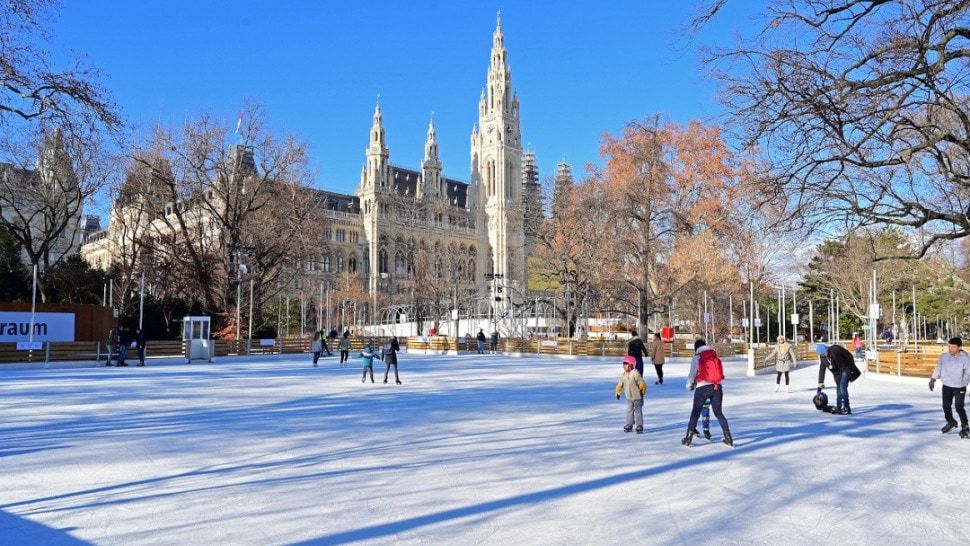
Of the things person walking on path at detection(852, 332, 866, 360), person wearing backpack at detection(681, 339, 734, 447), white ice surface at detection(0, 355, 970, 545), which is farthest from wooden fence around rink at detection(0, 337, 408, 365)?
person walking on path at detection(852, 332, 866, 360)

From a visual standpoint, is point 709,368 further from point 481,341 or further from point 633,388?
point 481,341

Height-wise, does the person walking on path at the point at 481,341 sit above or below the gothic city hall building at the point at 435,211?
below

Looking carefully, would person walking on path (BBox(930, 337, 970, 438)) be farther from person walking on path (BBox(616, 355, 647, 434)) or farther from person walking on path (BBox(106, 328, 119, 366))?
person walking on path (BBox(106, 328, 119, 366))

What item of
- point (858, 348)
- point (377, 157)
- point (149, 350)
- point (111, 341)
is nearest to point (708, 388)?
point (111, 341)

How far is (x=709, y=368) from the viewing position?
8.41 m

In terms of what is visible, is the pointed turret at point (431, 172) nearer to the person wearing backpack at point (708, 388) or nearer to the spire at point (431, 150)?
the spire at point (431, 150)

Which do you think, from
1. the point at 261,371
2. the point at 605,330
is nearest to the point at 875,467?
the point at 261,371

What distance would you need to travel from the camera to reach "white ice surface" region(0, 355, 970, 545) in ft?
16.4

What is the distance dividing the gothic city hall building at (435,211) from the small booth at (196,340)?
50.6 meters

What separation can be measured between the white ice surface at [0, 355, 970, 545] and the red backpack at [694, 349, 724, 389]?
76 cm

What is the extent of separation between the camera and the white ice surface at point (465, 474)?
5.01 metres

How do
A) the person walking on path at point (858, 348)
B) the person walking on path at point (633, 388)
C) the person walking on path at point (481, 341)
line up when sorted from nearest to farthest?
the person walking on path at point (633, 388), the person walking on path at point (858, 348), the person walking on path at point (481, 341)

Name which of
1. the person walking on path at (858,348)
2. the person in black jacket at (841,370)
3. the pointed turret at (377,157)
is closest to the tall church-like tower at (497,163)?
the pointed turret at (377,157)

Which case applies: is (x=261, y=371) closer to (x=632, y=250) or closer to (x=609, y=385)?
(x=609, y=385)
